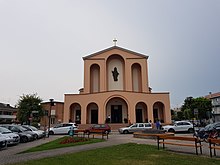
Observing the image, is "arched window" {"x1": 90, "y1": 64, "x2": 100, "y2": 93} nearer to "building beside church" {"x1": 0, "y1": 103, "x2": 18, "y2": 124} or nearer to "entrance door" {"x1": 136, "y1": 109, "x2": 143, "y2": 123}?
"entrance door" {"x1": 136, "y1": 109, "x2": 143, "y2": 123}

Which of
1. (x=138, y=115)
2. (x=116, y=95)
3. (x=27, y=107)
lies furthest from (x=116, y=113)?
(x=27, y=107)

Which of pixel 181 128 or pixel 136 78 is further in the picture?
pixel 136 78

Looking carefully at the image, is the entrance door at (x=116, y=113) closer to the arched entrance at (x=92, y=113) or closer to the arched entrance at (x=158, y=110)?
the arched entrance at (x=92, y=113)

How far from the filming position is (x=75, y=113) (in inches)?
1369

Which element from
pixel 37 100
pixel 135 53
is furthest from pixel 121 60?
pixel 37 100

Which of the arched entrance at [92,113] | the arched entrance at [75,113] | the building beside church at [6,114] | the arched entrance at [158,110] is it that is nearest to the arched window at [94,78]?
the arched entrance at [92,113]

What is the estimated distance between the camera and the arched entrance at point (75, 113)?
3434cm

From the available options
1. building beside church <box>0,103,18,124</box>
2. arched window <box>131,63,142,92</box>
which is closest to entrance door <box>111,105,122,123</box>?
arched window <box>131,63,142,92</box>

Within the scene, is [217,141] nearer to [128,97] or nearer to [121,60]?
[128,97]

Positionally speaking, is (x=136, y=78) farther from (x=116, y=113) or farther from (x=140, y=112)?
(x=116, y=113)

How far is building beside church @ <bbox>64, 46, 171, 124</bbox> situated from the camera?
3138 centimetres

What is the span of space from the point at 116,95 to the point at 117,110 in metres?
3.59

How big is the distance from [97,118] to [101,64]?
9537mm

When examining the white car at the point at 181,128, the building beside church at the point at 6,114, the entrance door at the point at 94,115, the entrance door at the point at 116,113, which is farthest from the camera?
the building beside church at the point at 6,114
